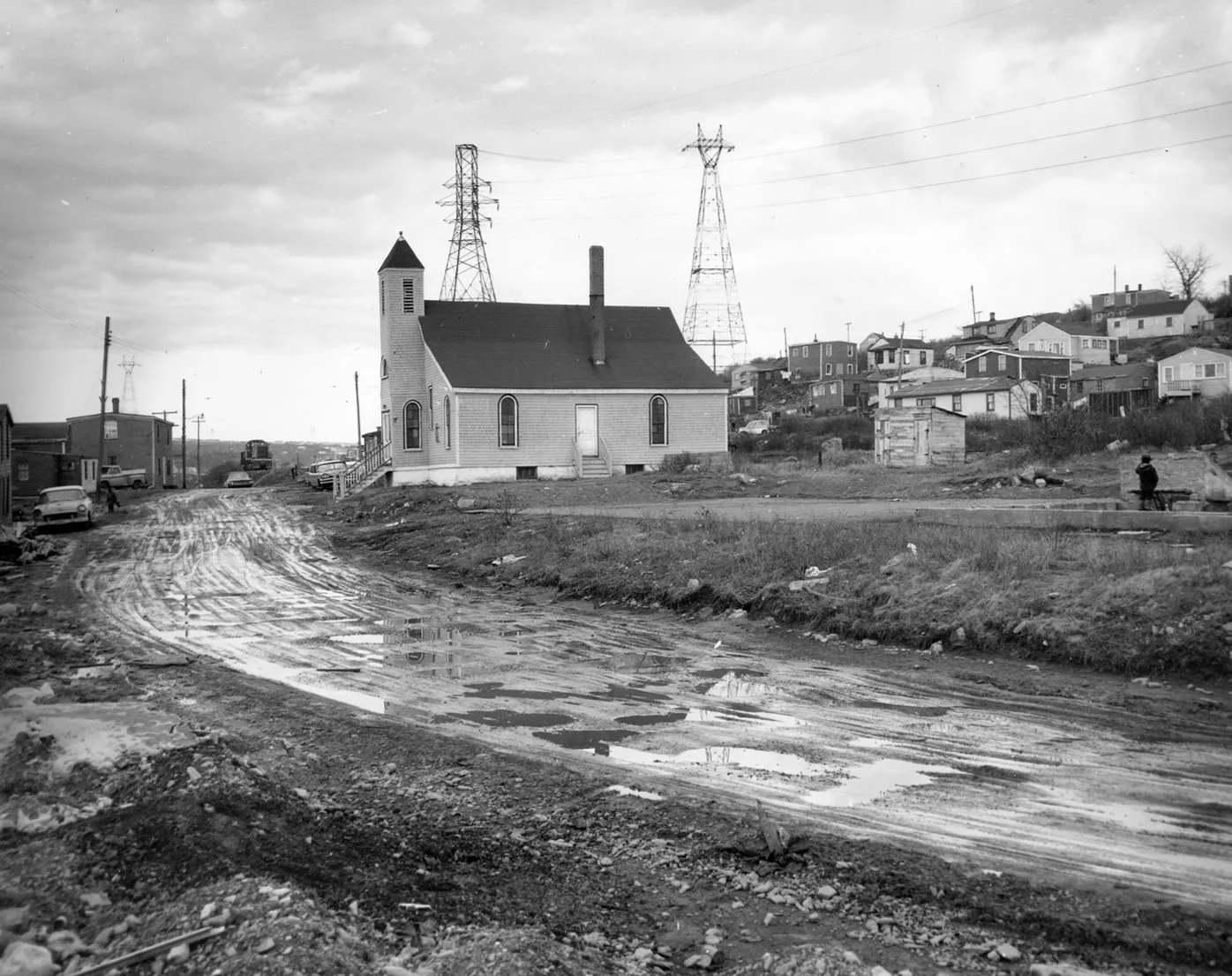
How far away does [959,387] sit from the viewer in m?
74.1

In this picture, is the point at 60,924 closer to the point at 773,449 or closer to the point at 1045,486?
the point at 1045,486

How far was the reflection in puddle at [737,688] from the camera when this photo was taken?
31.2 feet

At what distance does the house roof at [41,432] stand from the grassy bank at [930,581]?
7786 centimetres

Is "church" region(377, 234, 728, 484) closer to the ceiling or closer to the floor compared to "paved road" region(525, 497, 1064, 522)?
closer to the ceiling

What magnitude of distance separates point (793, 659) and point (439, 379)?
108ft

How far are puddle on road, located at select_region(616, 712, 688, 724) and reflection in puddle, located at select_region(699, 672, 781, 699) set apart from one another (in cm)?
85

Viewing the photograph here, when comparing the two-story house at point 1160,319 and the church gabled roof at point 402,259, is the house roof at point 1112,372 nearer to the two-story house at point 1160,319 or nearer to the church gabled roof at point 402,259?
the two-story house at point 1160,319

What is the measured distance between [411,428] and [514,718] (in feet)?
120

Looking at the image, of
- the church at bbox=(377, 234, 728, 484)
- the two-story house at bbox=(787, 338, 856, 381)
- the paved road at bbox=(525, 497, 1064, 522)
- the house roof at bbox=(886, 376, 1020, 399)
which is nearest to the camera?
the paved road at bbox=(525, 497, 1064, 522)

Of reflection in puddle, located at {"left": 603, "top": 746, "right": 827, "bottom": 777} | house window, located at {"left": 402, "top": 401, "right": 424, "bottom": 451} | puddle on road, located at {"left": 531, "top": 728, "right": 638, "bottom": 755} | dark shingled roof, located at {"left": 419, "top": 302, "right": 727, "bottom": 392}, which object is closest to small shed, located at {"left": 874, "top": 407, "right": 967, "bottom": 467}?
dark shingled roof, located at {"left": 419, "top": 302, "right": 727, "bottom": 392}

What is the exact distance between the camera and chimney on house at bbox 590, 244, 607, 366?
145 feet

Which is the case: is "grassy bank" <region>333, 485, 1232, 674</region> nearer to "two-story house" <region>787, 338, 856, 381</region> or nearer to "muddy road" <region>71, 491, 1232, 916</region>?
"muddy road" <region>71, 491, 1232, 916</region>

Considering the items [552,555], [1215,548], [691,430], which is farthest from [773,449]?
[1215,548]

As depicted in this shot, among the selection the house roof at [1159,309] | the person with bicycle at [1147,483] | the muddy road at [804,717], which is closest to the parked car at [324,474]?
the muddy road at [804,717]
